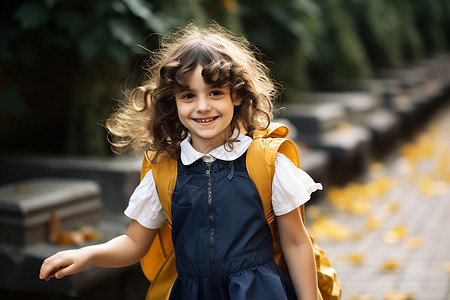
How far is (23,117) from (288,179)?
392cm

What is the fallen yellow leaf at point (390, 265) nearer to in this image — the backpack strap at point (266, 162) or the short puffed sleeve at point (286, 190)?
the backpack strap at point (266, 162)

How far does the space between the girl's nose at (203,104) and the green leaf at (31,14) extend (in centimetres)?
240

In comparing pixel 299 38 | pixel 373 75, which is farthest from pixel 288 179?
pixel 373 75

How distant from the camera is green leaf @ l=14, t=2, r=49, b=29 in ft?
13.7

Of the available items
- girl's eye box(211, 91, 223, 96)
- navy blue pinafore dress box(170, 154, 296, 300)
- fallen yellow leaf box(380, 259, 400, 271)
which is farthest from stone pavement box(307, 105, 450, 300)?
girl's eye box(211, 91, 223, 96)

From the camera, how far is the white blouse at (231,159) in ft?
7.08

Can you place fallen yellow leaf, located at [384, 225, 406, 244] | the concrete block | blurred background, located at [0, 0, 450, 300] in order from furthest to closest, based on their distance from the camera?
fallen yellow leaf, located at [384, 225, 406, 244], blurred background, located at [0, 0, 450, 300], the concrete block

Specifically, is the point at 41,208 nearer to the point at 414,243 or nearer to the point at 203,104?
the point at 203,104

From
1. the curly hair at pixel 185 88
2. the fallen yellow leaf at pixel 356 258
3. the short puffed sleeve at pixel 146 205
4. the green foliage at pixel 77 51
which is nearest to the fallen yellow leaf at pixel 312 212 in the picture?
the fallen yellow leaf at pixel 356 258

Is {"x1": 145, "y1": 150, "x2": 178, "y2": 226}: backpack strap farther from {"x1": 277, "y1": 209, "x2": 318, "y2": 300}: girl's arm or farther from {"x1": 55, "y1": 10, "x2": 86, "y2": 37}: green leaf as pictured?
{"x1": 55, "y1": 10, "x2": 86, "y2": 37}: green leaf

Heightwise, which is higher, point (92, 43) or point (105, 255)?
point (92, 43)

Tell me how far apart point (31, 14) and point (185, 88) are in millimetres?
2437

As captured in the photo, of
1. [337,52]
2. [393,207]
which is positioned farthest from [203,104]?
[337,52]

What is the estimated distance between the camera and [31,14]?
4215 mm
